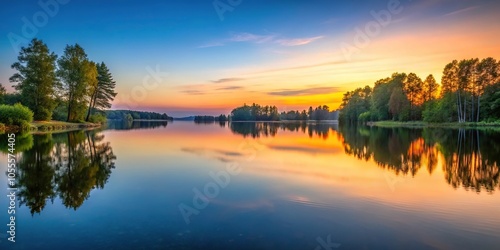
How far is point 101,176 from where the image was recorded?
12.3m

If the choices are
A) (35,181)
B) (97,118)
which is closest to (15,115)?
(97,118)

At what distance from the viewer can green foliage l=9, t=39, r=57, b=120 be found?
42188 mm

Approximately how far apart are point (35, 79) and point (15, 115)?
34.5 ft

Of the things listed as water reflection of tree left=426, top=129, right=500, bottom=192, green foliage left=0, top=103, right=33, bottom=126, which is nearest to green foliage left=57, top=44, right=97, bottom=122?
green foliage left=0, top=103, right=33, bottom=126

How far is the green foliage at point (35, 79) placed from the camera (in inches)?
1661

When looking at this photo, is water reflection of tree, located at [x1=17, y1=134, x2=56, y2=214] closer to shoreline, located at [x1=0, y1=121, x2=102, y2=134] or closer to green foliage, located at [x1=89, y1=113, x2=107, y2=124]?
shoreline, located at [x1=0, y1=121, x2=102, y2=134]

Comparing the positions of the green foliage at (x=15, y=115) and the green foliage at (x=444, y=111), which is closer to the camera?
the green foliage at (x=15, y=115)

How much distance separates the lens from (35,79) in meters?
42.7

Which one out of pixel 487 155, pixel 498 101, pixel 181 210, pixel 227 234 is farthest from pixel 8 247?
pixel 498 101

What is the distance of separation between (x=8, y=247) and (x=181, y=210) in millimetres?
3619

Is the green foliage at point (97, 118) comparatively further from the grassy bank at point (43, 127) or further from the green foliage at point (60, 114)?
the grassy bank at point (43, 127)

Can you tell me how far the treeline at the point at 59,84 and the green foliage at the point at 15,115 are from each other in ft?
26.0

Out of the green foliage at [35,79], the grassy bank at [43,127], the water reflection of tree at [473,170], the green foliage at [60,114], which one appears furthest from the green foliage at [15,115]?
the water reflection of tree at [473,170]

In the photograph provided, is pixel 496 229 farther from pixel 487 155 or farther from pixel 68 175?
pixel 487 155
